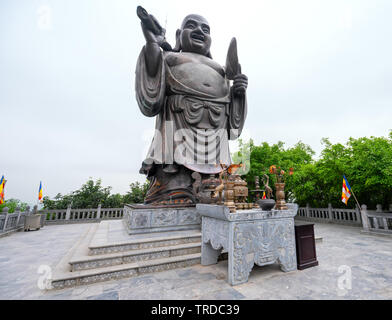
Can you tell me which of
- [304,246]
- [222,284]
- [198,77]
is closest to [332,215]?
[304,246]

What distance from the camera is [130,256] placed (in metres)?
3.17

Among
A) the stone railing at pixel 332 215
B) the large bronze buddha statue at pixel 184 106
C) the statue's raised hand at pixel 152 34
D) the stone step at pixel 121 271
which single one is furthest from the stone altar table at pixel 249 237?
the stone railing at pixel 332 215

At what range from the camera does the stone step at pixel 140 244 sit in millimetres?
3217

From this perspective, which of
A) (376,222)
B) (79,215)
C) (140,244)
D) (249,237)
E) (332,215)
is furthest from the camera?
(79,215)

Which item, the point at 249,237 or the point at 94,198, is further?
the point at 94,198

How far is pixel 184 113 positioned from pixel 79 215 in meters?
9.19

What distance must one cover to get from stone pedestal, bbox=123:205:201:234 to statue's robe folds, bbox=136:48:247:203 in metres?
0.71

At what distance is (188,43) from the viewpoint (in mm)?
6375

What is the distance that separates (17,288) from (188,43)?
7.30 m

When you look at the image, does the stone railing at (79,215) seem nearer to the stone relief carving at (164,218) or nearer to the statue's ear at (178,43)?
the stone relief carving at (164,218)

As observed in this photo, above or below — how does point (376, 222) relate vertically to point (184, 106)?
below

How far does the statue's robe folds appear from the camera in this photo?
18.1 ft

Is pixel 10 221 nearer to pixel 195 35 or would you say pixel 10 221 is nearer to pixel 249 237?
pixel 249 237

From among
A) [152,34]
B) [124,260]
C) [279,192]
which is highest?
[152,34]
